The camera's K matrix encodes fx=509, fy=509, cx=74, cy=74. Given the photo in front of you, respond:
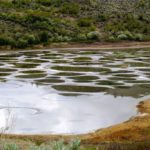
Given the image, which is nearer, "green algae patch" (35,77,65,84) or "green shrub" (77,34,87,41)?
"green algae patch" (35,77,65,84)

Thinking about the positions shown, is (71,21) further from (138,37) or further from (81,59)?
(81,59)

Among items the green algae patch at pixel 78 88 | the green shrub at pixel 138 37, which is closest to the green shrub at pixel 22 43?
the green shrub at pixel 138 37

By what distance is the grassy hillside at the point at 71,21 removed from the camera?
46.8 metres

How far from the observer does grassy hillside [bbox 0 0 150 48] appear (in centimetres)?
4675

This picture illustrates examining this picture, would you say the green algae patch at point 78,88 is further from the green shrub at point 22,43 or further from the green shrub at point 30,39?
the green shrub at point 30,39

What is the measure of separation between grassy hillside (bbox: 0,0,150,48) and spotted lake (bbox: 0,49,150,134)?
10.9m

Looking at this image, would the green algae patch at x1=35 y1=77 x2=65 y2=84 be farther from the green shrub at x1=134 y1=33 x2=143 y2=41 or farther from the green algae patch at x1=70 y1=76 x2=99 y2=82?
the green shrub at x1=134 y1=33 x2=143 y2=41

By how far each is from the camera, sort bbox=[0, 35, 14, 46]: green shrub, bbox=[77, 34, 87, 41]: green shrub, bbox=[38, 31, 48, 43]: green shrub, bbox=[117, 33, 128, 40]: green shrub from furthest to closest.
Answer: bbox=[117, 33, 128, 40]: green shrub → bbox=[77, 34, 87, 41]: green shrub → bbox=[38, 31, 48, 43]: green shrub → bbox=[0, 35, 14, 46]: green shrub

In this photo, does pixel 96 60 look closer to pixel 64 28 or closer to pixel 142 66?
pixel 142 66

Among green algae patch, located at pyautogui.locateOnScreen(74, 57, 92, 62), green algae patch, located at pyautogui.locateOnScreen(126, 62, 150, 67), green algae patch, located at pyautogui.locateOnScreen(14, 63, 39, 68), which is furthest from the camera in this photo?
green algae patch, located at pyautogui.locateOnScreen(74, 57, 92, 62)

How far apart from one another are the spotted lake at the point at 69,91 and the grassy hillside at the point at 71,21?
1088 cm

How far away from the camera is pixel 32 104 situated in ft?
64.6

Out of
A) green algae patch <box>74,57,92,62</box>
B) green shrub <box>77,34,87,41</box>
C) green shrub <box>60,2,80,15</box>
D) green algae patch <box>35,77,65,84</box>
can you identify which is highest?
green shrub <box>60,2,80,15</box>

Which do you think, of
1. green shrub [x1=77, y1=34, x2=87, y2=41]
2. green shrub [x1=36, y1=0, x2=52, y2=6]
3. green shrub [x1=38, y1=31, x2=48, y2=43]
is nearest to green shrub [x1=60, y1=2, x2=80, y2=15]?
green shrub [x1=36, y1=0, x2=52, y2=6]
